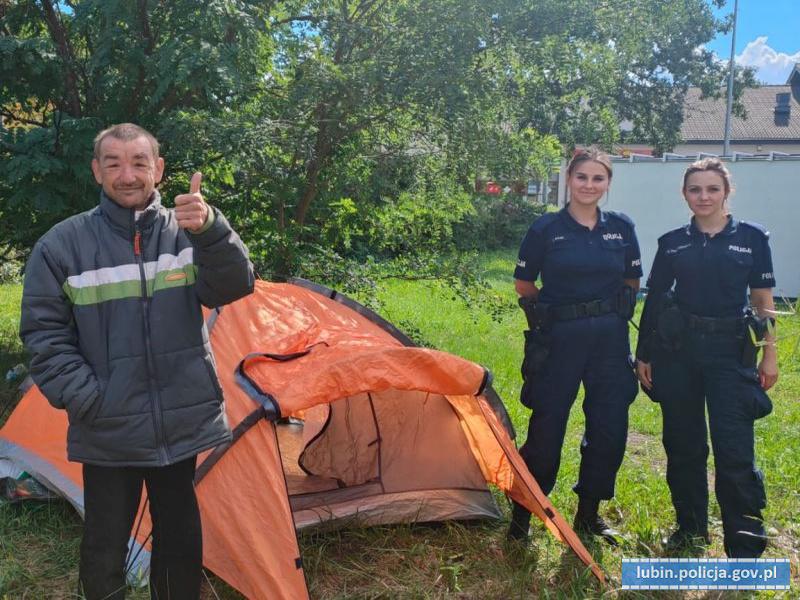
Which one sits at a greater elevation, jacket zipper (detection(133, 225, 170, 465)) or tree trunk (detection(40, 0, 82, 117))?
tree trunk (detection(40, 0, 82, 117))

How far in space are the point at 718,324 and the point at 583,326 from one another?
0.56m

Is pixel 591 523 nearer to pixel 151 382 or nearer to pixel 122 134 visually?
pixel 151 382

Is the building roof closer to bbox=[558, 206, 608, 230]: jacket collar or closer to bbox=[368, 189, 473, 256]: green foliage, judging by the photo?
bbox=[368, 189, 473, 256]: green foliage

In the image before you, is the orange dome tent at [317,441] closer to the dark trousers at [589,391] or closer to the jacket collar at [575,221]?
the dark trousers at [589,391]

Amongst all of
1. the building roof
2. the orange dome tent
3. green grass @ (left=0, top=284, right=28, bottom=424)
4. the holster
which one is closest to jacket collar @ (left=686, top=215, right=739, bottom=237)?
the holster

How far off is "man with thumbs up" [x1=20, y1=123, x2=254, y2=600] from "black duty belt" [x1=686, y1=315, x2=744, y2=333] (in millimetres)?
1973

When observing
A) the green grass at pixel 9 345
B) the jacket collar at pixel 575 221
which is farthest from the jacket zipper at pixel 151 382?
the green grass at pixel 9 345

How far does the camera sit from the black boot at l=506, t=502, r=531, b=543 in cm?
358

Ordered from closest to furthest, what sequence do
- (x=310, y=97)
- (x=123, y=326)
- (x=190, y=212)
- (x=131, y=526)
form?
(x=190, y=212) → (x=123, y=326) → (x=131, y=526) → (x=310, y=97)

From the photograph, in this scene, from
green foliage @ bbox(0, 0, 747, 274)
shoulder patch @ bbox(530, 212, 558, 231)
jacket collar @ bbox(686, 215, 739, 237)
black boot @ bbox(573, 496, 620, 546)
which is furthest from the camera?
green foliage @ bbox(0, 0, 747, 274)

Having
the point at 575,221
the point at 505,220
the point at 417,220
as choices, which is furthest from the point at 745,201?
the point at 575,221

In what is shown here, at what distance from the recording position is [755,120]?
43375 mm

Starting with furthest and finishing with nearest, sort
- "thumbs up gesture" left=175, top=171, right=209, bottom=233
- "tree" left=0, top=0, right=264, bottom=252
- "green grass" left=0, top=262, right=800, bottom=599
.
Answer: "tree" left=0, top=0, right=264, bottom=252
"green grass" left=0, top=262, right=800, bottom=599
"thumbs up gesture" left=175, top=171, right=209, bottom=233

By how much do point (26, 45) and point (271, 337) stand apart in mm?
2669
